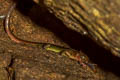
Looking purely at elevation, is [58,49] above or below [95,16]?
below

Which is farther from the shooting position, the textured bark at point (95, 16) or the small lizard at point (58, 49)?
the small lizard at point (58, 49)

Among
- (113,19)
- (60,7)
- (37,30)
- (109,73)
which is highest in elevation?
(113,19)

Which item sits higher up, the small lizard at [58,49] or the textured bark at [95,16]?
the textured bark at [95,16]

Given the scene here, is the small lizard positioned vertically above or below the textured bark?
below

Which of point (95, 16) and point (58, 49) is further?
point (58, 49)

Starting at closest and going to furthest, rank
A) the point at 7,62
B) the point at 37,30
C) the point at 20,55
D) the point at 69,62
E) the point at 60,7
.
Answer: the point at 60,7
the point at 7,62
the point at 20,55
the point at 69,62
the point at 37,30

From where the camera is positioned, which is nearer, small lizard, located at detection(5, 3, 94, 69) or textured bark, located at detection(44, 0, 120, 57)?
textured bark, located at detection(44, 0, 120, 57)

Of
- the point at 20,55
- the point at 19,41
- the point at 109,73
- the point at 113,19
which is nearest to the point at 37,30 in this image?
the point at 19,41

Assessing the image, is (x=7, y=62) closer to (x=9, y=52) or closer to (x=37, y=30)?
(x=9, y=52)
